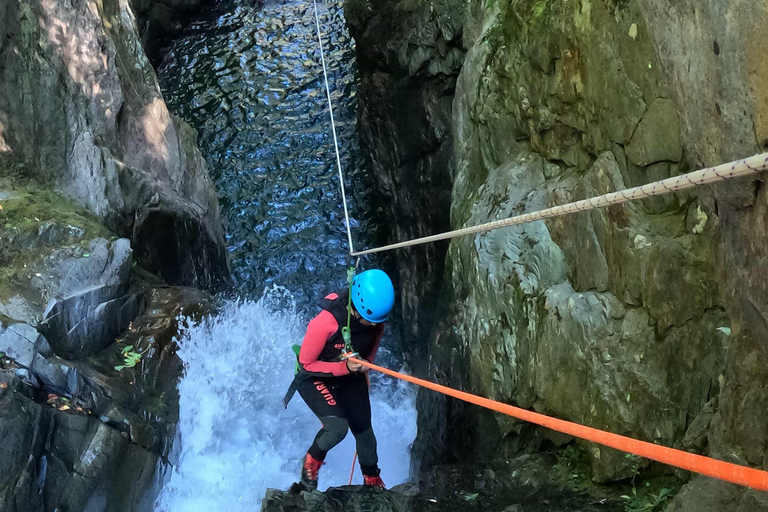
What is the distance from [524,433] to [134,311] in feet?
13.2

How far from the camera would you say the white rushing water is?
6.21 m

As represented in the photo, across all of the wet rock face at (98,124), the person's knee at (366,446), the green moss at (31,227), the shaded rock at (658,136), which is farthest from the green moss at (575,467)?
the wet rock face at (98,124)

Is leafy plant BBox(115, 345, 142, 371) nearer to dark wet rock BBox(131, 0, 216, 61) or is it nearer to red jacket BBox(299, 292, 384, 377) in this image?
red jacket BBox(299, 292, 384, 377)

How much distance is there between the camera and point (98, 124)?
6.50 m

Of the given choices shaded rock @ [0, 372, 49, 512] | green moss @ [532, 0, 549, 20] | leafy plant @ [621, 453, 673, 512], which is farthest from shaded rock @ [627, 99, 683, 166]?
shaded rock @ [0, 372, 49, 512]

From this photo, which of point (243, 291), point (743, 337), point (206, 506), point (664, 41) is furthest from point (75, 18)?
point (743, 337)

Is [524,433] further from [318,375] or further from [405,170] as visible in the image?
[405,170]

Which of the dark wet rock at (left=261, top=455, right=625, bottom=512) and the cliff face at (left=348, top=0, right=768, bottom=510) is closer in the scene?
the cliff face at (left=348, top=0, right=768, bottom=510)

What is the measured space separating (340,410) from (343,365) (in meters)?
0.59

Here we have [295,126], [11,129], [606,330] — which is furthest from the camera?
[295,126]

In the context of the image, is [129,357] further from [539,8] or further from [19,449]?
[539,8]

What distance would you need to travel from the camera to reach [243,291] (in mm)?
8789

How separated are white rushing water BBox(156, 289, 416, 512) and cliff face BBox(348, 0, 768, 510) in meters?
1.34

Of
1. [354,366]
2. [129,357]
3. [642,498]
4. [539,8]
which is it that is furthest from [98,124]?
[642,498]
